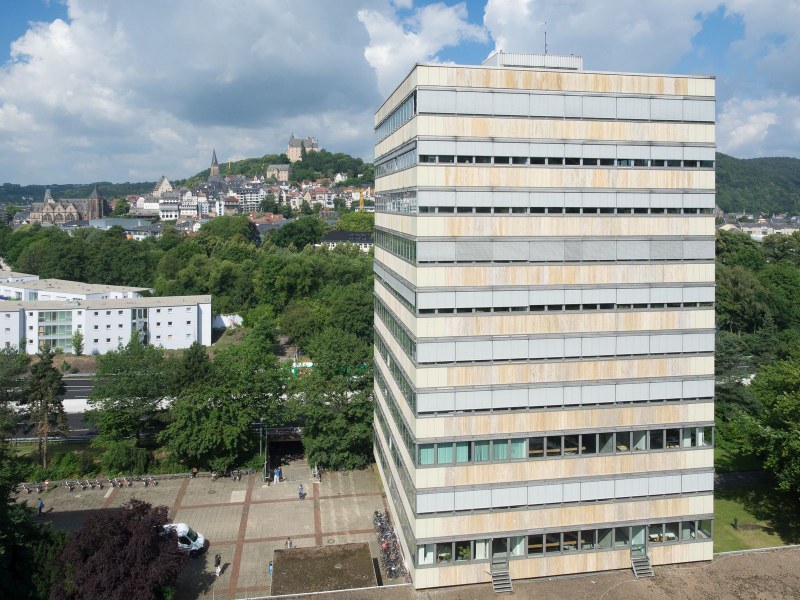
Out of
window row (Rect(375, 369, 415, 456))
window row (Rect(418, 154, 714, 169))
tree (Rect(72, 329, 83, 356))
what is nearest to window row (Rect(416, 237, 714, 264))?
window row (Rect(418, 154, 714, 169))

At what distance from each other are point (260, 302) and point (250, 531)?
55609 millimetres

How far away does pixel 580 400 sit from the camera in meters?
27.4

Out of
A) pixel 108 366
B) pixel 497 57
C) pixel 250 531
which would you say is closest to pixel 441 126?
pixel 497 57

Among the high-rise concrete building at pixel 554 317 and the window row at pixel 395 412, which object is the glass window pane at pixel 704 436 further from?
the window row at pixel 395 412

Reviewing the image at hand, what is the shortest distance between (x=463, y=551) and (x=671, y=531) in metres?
8.99

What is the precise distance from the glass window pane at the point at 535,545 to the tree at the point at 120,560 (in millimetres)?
14121

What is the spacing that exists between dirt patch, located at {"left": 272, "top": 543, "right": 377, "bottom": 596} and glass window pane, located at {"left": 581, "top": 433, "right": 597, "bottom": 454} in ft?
33.1

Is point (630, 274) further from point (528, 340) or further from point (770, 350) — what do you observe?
point (770, 350)

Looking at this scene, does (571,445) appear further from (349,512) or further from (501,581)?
(349,512)

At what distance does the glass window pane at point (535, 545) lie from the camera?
2764 cm

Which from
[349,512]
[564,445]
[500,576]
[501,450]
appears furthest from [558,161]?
[349,512]

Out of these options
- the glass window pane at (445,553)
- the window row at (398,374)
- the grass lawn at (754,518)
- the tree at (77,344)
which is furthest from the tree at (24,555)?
the tree at (77,344)

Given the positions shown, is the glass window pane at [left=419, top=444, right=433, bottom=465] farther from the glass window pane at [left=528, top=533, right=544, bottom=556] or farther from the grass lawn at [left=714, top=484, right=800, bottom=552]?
the grass lawn at [left=714, top=484, right=800, bottom=552]

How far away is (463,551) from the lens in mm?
27312
